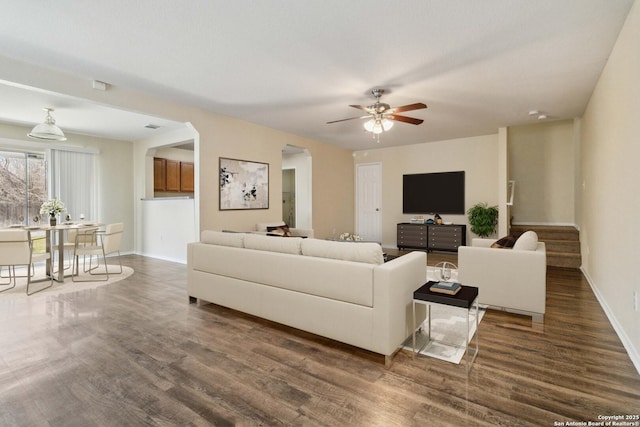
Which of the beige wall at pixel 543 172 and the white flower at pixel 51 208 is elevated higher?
the beige wall at pixel 543 172

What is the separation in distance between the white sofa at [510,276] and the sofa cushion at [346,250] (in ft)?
4.82

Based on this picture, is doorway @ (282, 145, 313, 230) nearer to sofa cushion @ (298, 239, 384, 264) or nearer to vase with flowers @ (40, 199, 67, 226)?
vase with flowers @ (40, 199, 67, 226)

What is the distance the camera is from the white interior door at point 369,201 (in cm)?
845

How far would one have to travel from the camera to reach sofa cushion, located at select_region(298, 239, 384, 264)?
7.91ft

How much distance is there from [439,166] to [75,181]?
26.6 ft

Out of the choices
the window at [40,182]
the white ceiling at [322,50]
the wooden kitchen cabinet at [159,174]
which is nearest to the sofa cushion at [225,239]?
the white ceiling at [322,50]

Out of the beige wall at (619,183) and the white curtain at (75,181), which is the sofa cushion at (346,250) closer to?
the beige wall at (619,183)

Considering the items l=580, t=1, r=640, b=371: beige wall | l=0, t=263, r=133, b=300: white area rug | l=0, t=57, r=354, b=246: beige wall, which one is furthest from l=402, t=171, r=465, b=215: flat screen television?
l=0, t=263, r=133, b=300: white area rug

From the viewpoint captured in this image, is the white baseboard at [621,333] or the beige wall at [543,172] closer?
the white baseboard at [621,333]

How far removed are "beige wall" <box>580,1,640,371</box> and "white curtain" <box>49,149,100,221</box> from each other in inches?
335

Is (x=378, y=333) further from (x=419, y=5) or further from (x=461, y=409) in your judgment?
(x=419, y=5)

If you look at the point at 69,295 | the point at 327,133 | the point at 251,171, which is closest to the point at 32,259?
the point at 69,295

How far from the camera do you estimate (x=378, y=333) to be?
2248 millimetres

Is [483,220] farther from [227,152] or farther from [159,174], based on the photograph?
[159,174]
